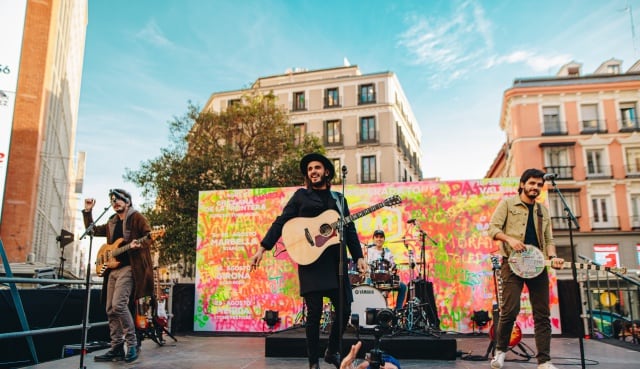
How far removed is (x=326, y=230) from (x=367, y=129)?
1249 inches

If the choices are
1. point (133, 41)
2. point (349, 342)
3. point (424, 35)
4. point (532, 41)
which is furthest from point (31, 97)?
point (532, 41)

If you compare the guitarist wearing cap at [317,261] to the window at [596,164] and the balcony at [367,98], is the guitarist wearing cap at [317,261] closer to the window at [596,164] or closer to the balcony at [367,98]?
the window at [596,164]

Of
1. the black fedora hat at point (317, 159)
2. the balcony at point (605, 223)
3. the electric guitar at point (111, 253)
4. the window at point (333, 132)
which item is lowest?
the electric guitar at point (111, 253)

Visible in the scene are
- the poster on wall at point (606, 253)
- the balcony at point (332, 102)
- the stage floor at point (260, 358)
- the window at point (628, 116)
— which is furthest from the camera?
the balcony at point (332, 102)

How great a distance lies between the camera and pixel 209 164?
2127 centimetres

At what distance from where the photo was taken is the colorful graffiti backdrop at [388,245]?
9.20 meters

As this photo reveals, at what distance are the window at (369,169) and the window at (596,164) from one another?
45.1ft

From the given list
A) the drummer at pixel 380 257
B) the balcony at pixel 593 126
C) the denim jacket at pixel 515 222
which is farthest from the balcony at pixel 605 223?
the denim jacket at pixel 515 222

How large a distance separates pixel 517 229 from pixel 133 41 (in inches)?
592

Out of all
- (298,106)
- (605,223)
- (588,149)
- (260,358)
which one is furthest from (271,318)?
(298,106)

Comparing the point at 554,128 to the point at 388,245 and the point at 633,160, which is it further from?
the point at 388,245

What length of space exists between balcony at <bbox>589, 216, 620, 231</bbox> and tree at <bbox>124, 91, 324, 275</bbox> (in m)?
18.3

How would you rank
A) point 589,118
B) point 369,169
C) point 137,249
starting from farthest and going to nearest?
point 369,169
point 589,118
point 137,249

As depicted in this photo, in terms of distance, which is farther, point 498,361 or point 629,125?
point 629,125
